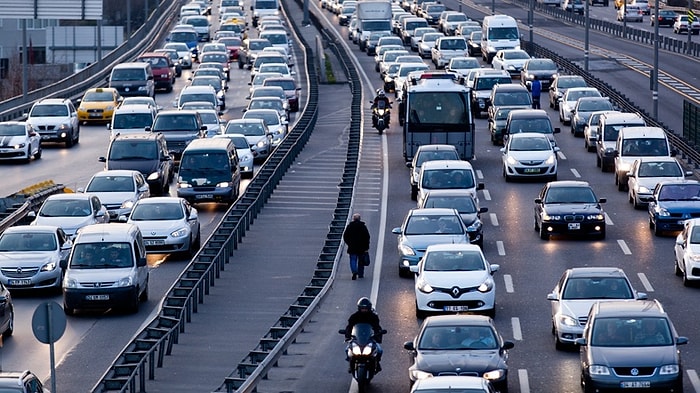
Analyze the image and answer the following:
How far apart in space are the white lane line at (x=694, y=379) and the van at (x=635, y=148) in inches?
892

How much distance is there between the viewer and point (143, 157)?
48.4m

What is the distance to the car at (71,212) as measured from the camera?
38844 millimetres

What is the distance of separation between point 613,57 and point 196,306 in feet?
217

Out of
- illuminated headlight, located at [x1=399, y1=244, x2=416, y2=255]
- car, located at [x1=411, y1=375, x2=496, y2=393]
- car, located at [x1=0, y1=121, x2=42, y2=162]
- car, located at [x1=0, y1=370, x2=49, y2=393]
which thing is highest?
car, located at [x1=411, y1=375, x2=496, y2=393]

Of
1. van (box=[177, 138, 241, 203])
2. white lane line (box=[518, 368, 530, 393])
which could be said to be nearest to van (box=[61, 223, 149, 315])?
white lane line (box=[518, 368, 530, 393])

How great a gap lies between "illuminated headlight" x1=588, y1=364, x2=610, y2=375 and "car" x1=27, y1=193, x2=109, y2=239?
18.2 m

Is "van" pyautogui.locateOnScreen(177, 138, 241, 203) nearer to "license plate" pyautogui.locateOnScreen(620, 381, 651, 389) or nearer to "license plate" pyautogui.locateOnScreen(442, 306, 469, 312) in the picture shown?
"license plate" pyautogui.locateOnScreen(442, 306, 469, 312)

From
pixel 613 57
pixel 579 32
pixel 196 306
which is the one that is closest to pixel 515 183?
pixel 196 306

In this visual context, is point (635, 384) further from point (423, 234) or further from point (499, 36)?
point (499, 36)

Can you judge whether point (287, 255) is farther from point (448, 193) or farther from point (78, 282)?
point (78, 282)

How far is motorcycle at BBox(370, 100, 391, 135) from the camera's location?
6275cm

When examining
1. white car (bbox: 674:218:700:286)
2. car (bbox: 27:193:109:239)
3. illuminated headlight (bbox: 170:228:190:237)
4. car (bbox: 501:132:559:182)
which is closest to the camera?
white car (bbox: 674:218:700:286)

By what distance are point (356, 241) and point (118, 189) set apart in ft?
34.6

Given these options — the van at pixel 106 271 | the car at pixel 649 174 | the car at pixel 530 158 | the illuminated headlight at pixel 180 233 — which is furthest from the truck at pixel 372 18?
the van at pixel 106 271
